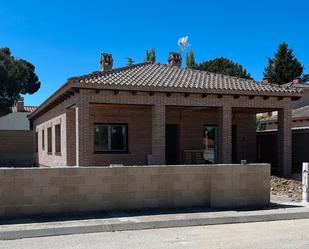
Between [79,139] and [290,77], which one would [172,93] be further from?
[290,77]

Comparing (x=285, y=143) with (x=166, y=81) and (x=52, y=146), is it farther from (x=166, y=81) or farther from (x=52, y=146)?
(x=52, y=146)

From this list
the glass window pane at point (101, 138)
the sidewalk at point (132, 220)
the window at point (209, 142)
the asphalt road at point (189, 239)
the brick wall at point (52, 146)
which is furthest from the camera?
the window at point (209, 142)

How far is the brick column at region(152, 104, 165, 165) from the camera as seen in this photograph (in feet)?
61.7

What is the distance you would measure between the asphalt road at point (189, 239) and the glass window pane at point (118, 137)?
12.2 meters

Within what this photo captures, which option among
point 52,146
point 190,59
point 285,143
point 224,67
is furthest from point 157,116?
point 224,67

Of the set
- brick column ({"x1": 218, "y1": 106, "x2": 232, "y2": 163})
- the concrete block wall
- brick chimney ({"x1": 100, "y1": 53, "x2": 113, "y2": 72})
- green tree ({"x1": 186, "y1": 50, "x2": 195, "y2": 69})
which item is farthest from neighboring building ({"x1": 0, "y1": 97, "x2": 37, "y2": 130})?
the concrete block wall

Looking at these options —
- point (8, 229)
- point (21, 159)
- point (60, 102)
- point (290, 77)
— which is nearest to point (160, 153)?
point (60, 102)

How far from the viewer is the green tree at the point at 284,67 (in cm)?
5834

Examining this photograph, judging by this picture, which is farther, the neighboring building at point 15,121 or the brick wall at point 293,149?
the neighboring building at point 15,121

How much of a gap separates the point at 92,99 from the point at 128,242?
33.7 feet

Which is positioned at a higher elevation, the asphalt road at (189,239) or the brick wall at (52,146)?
the brick wall at (52,146)

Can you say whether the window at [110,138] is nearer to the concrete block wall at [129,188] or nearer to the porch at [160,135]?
the porch at [160,135]

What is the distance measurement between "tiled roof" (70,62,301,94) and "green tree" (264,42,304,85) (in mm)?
37719

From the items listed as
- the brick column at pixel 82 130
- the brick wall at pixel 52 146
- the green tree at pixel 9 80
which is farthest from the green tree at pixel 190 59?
the brick column at pixel 82 130
